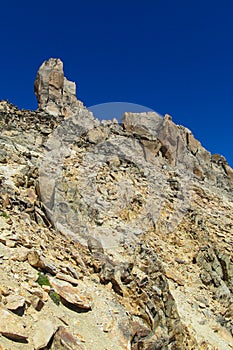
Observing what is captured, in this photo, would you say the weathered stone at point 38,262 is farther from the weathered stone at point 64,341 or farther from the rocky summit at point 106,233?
the weathered stone at point 64,341

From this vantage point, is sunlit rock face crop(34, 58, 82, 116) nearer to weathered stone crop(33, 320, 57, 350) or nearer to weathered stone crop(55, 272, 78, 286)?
weathered stone crop(55, 272, 78, 286)

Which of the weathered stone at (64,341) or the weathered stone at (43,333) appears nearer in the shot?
the weathered stone at (43,333)

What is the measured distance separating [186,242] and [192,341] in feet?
29.9

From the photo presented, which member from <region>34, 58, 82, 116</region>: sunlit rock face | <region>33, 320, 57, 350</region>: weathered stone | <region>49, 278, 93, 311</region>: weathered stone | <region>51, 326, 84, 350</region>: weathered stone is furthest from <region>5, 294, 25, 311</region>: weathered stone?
<region>34, 58, 82, 116</region>: sunlit rock face

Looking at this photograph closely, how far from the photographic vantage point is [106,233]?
1864cm

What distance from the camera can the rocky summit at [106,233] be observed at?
10.1 metres

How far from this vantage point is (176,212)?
25828mm

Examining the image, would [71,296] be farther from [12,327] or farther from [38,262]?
[12,327]

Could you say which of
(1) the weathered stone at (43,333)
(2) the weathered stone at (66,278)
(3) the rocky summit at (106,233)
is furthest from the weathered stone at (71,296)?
(1) the weathered stone at (43,333)

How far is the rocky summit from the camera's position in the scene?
1011 cm

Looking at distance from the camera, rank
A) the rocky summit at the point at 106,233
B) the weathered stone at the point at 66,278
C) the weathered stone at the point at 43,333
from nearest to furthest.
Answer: the weathered stone at the point at 43,333 < the rocky summit at the point at 106,233 < the weathered stone at the point at 66,278

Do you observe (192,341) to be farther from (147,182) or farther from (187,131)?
(187,131)

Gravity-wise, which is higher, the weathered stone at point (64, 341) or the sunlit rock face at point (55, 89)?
the sunlit rock face at point (55, 89)

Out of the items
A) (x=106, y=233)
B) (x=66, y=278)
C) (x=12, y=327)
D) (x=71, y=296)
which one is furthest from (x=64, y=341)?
(x=106, y=233)
